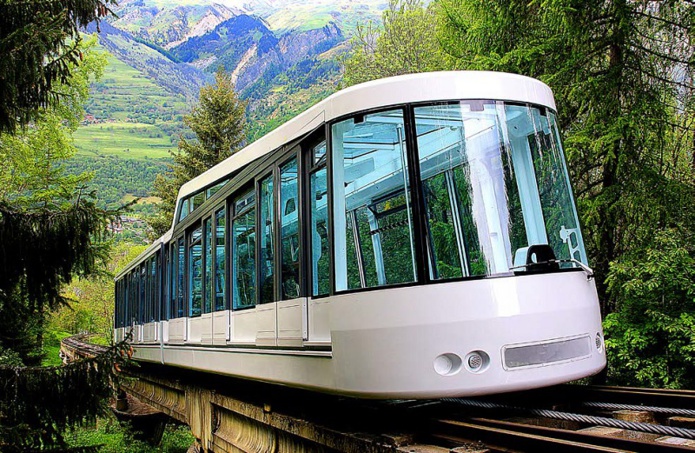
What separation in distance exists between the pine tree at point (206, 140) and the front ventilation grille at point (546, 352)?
1244 inches

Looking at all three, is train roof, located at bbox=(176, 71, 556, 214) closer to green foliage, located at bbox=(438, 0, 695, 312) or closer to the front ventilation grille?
the front ventilation grille

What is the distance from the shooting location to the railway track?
396cm

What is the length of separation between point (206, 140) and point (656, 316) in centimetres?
3024

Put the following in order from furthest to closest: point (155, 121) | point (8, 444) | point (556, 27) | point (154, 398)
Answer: point (155, 121) → point (154, 398) → point (556, 27) → point (8, 444)

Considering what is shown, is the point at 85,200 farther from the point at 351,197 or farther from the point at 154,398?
the point at 154,398

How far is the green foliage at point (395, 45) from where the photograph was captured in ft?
101

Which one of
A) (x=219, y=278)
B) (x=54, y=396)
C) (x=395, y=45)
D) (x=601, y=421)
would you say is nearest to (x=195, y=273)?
(x=219, y=278)

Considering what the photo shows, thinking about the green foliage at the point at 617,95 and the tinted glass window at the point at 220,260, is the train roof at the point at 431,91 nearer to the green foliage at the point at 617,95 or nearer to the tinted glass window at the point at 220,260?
the tinted glass window at the point at 220,260

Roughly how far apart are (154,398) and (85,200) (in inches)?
403

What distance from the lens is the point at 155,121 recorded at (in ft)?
524

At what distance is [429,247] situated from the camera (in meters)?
5.12

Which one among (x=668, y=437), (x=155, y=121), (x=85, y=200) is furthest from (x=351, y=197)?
(x=155, y=121)

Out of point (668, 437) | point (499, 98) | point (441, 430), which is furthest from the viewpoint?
point (499, 98)

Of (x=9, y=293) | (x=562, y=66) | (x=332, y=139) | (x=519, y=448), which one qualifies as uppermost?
(x=562, y=66)
